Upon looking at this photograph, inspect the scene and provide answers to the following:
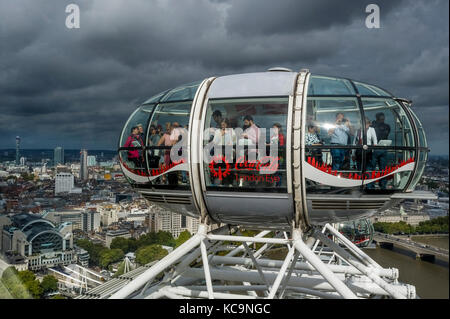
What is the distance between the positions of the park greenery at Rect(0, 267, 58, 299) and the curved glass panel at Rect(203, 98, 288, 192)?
27.2 m

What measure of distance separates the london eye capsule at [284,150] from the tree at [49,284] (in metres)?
30.4

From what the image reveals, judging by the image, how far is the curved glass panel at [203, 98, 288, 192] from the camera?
18.9ft

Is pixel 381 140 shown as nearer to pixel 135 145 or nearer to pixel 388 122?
pixel 388 122

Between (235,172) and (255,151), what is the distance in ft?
1.45

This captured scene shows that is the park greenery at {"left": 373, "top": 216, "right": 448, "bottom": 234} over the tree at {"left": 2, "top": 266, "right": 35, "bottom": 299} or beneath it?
over

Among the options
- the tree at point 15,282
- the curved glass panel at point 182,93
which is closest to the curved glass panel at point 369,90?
the curved glass panel at point 182,93

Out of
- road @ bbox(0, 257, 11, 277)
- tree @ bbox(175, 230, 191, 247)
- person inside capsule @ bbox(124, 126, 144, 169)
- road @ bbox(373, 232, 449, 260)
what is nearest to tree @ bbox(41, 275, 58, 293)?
road @ bbox(0, 257, 11, 277)

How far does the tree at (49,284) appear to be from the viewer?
32.2 m

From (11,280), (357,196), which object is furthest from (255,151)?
(11,280)

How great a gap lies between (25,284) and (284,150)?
30417 mm

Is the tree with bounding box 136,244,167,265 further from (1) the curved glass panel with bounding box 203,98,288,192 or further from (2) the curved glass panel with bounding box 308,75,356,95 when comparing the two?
(2) the curved glass panel with bounding box 308,75,356,95

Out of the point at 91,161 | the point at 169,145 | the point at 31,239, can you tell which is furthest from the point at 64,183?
the point at 169,145

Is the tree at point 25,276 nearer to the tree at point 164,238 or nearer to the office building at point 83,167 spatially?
the office building at point 83,167

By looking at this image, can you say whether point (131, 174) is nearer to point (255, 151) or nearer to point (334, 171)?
point (255, 151)
